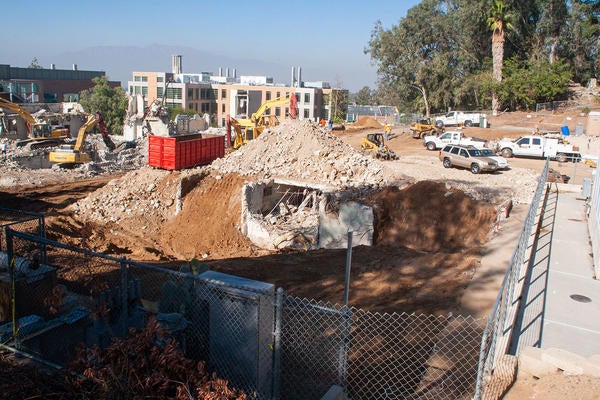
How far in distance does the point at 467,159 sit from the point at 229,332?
938 inches

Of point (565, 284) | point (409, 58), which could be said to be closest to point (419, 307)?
point (565, 284)

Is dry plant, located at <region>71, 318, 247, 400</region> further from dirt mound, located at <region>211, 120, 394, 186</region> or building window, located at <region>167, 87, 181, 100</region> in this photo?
building window, located at <region>167, 87, 181, 100</region>

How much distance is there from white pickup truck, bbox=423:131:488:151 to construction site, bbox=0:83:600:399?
2.78 meters

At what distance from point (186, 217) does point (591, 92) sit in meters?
50.6

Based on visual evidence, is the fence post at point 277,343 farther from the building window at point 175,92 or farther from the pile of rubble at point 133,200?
the building window at point 175,92

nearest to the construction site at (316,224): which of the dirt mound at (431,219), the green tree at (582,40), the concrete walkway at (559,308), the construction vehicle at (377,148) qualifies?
the dirt mound at (431,219)

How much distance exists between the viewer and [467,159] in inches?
1086

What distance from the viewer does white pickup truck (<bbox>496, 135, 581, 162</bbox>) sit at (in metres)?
32.8

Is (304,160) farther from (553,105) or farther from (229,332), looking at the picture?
(553,105)

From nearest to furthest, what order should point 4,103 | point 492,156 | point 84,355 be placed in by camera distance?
point 84,355, point 492,156, point 4,103

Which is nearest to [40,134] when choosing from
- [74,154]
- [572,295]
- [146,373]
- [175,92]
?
[74,154]

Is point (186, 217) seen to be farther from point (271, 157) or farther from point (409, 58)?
point (409, 58)

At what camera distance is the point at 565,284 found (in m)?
11.1

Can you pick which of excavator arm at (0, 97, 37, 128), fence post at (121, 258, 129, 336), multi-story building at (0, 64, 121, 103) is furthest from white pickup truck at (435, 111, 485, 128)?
multi-story building at (0, 64, 121, 103)
